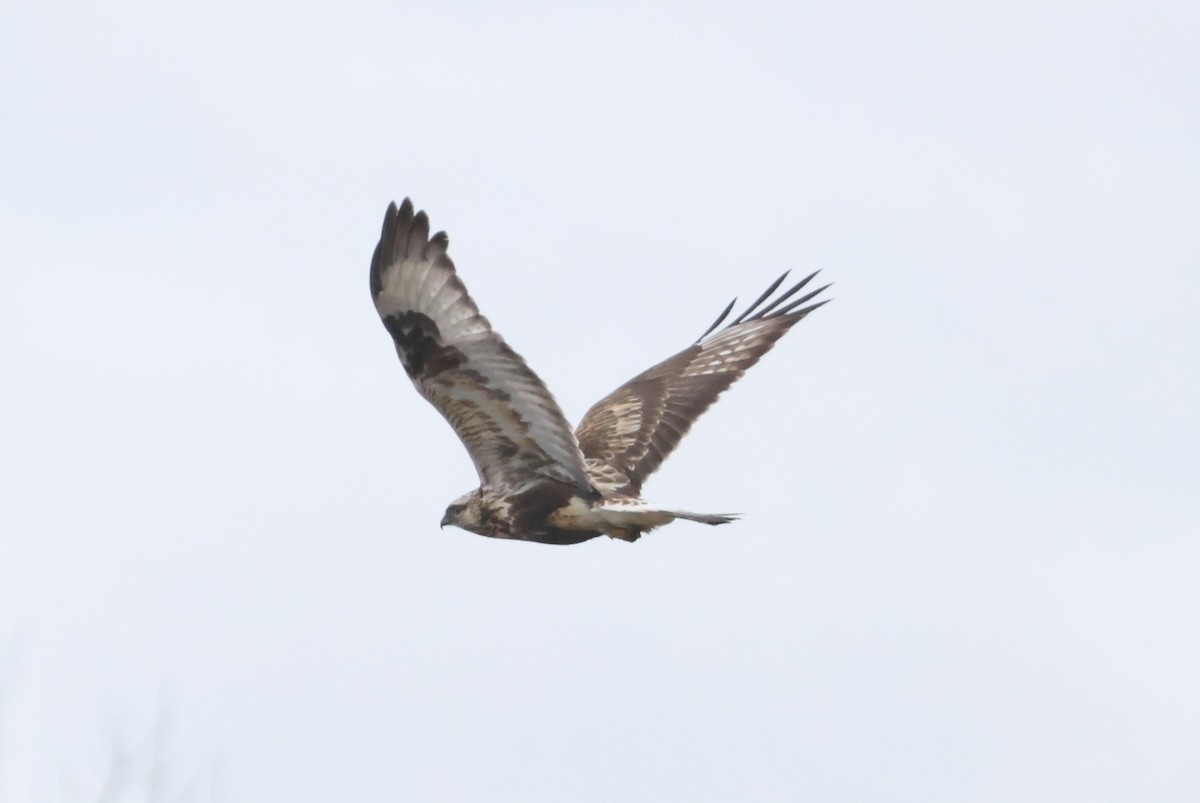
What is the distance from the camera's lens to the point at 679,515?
32.2 ft

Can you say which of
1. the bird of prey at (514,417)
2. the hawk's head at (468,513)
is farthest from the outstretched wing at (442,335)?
the hawk's head at (468,513)

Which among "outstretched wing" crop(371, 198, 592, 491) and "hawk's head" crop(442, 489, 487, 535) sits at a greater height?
"outstretched wing" crop(371, 198, 592, 491)

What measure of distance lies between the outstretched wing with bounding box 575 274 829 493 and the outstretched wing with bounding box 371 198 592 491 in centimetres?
126

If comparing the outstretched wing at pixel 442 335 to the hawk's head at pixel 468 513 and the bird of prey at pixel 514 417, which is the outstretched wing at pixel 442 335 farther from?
the hawk's head at pixel 468 513

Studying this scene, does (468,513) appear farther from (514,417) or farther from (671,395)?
(671,395)

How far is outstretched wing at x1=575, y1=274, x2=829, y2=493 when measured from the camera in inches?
451

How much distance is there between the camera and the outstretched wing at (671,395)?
1145 centimetres

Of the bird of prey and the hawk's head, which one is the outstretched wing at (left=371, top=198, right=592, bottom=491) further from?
the hawk's head

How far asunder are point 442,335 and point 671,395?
9.26ft

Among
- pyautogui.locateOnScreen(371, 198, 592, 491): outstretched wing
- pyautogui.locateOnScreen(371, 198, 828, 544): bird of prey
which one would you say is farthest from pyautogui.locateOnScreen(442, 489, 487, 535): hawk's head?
pyautogui.locateOnScreen(371, 198, 592, 491): outstretched wing

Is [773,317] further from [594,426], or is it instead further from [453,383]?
[453,383]

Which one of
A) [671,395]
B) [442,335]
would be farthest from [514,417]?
[671,395]

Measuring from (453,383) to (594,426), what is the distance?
91.2 inches

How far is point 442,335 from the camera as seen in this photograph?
946 centimetres
